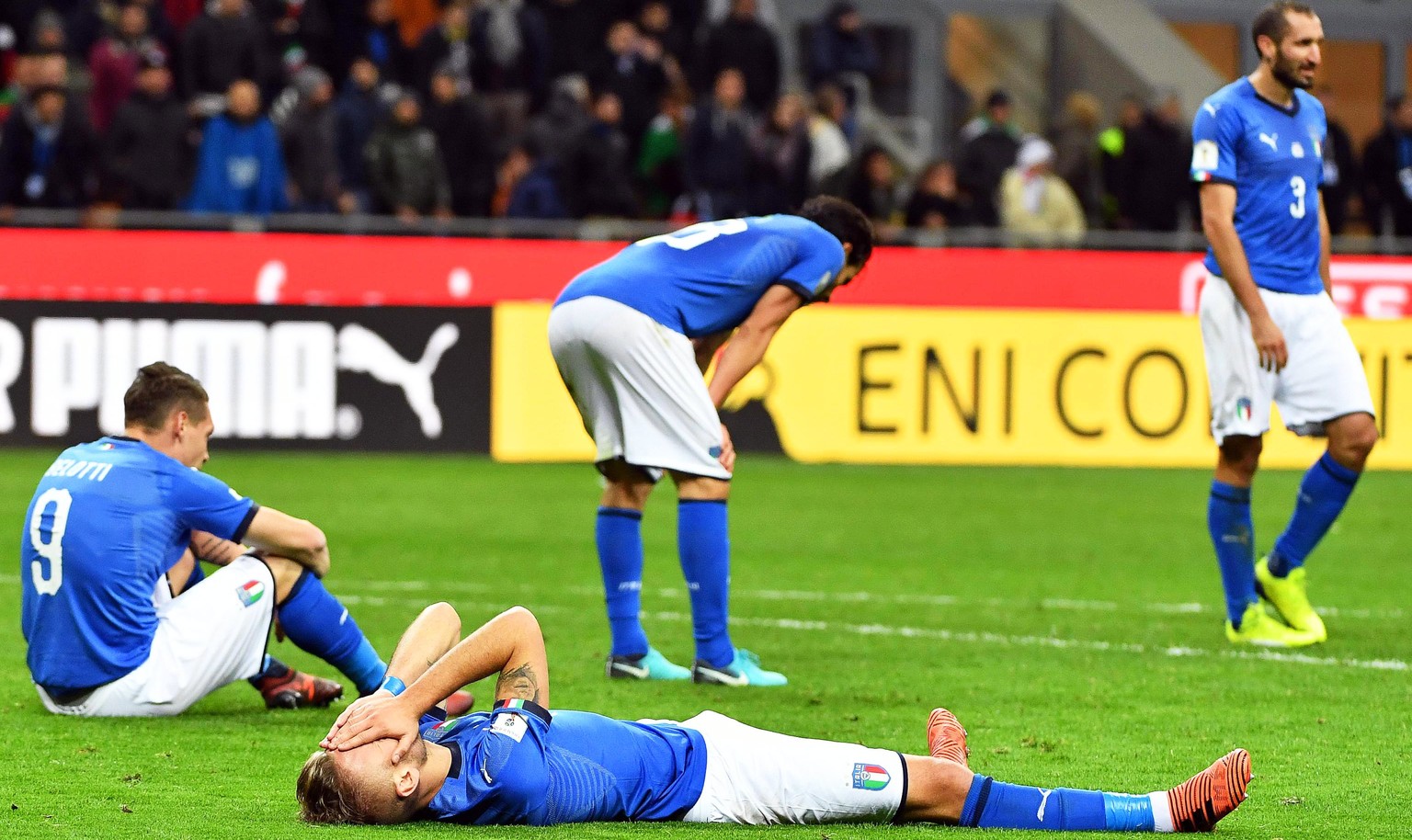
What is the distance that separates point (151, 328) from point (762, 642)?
26.3 ft

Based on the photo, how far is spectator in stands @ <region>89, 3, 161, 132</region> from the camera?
18672mm

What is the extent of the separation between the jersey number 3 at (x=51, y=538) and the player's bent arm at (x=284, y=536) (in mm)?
547

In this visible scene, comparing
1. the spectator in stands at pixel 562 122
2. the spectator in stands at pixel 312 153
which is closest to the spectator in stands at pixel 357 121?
the spectator in stands at pixel 312 153

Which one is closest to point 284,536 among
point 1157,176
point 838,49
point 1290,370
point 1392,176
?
point 1290,370

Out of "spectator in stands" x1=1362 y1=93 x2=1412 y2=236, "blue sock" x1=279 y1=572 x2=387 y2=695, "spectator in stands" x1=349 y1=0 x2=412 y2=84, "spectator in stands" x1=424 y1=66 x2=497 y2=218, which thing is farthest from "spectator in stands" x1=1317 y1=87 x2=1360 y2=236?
"blue sock" x1=279 y1=572 x2=387 y2=695

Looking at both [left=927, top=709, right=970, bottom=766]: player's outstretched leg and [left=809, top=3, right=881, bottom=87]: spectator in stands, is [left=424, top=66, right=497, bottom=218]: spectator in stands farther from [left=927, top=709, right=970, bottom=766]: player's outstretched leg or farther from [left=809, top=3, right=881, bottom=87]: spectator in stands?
[left=927, top=709, right=970, bottom=766]: player's outstretched leg

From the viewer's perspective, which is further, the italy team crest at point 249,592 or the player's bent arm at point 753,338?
the player's bent arm at point 753,338

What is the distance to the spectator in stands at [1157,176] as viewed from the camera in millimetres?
20516

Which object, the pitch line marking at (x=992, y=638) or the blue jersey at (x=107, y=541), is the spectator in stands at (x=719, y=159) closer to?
the pitch line marking at (x=992, y=638)

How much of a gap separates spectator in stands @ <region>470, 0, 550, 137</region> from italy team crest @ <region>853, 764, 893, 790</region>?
1516cm

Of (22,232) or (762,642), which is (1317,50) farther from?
(22,232)

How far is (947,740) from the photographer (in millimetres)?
5512

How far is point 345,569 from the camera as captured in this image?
1078 cm

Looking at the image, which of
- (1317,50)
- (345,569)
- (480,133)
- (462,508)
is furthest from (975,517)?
(480,133)
